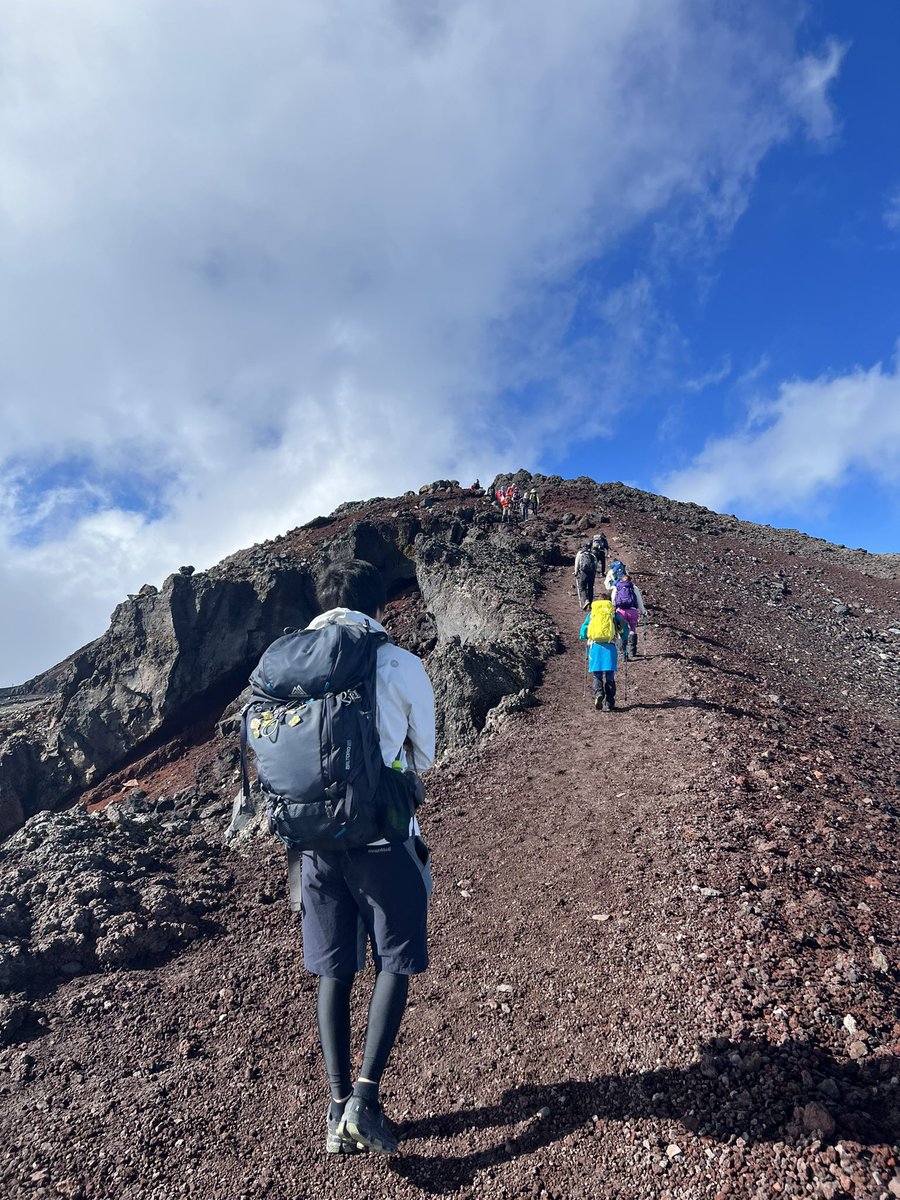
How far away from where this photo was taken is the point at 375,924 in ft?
9.29

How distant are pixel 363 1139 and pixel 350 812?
142 centimetres

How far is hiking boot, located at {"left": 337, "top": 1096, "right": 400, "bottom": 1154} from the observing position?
2765 mm

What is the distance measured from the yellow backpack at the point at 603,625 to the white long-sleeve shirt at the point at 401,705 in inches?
271

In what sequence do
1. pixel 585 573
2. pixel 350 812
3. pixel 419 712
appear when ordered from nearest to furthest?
pixel 350 812, pixel 419 712, pixel 585 573

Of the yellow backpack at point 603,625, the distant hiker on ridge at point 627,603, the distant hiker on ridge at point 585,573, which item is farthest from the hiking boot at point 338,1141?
the distant hiker on ridge at point 585,573

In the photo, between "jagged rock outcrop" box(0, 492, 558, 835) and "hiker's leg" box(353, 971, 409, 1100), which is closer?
"hiker's leg" box(353, 971, 409, 1100)

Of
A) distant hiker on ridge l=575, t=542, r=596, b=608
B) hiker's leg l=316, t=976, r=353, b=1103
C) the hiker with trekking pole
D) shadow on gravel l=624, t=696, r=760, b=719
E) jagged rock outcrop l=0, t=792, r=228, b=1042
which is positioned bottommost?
hiker's leg l=316, t=976, r=353, b=1103

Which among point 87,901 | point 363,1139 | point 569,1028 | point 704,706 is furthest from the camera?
point 704,706

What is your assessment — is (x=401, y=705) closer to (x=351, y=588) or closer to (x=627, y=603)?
(x=351, y=588)

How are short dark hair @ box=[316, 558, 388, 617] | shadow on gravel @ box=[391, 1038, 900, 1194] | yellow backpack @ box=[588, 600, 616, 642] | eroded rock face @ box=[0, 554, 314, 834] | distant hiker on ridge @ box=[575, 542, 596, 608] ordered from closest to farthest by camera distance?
1. shadow on gravel @ box=[391, 1038, 900, 1194]
2. short dark hair @ box=[316, 558, 388, 617]
3. yellow backpack @ box=[588, 600, 616, 642]
4. distant hiker on ridge @ box=[575, 542, 596, 608]
5. eroded rock face @ box=[0, 554, 314, 834]

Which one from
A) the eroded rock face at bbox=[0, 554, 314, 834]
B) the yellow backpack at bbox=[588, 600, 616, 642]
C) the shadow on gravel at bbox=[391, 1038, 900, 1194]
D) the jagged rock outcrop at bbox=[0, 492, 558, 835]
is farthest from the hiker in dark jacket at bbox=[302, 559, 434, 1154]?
the eroded rock face at bbox=[0, 554, 314, 834]

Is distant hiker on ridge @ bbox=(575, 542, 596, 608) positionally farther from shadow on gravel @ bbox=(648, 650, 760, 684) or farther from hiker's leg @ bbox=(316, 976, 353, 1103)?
hiker's leg @ bbox=(316, 976, 353, 1103)

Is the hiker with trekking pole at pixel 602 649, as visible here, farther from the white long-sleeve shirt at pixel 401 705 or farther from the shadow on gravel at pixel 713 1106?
the white long-sleeve shirt at pixel 401 705

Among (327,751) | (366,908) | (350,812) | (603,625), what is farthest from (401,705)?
(603,625)
